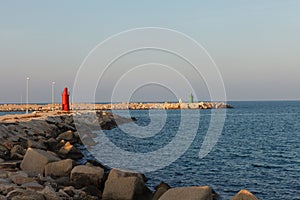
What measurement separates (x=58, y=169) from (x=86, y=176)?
0.99m

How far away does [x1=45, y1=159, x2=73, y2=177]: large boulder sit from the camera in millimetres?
10492

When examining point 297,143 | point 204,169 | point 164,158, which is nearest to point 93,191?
point 204,169

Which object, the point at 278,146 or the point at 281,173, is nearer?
the point at 281,173

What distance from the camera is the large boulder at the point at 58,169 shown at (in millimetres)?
10492

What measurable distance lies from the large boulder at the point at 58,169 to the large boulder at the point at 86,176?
49 cm

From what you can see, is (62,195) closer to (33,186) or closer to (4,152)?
(33,186)

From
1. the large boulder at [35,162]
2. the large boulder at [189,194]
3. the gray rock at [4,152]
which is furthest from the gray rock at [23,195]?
the gray rock at [4,152]

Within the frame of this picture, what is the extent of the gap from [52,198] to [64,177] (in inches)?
108

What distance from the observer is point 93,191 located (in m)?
9.37

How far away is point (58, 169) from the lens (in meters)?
10.6

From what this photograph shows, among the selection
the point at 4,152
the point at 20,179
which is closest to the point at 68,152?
the point at 4,152

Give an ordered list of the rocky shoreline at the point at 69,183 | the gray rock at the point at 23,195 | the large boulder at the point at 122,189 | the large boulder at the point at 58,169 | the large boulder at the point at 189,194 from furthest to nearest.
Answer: the large boulder at the point at 58,169 → the large boulder at the point at 122,189 → the rocky shoreline at the point at 69,183 → the large boulder at the point at 189,194 → the gray rock at the point at 23,195

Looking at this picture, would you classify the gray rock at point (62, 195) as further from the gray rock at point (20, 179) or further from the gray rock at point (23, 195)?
the gray rock at point (20, 179)

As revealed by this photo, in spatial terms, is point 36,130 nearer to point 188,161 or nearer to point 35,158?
point 188,161
